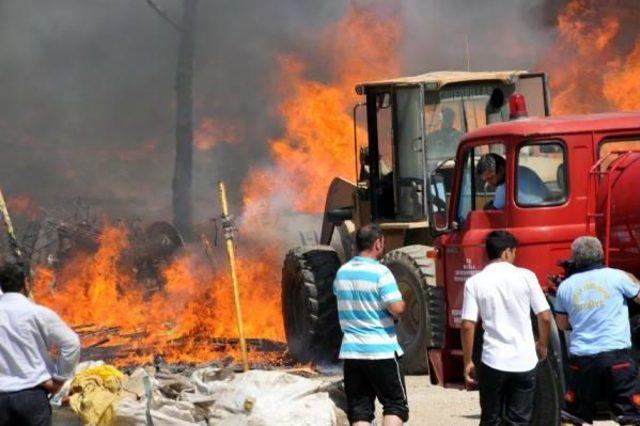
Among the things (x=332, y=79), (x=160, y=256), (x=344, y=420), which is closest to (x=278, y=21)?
(x=332, y=79)

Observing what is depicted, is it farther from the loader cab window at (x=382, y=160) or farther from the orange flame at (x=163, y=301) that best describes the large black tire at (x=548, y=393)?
the orange flame at (x=163, y=301)

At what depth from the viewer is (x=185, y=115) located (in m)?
24.0

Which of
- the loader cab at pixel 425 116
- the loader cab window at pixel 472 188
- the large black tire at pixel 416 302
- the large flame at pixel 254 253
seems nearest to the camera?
the loader cab window at pixel 472 188

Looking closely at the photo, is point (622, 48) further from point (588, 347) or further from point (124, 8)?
point (588, 347)

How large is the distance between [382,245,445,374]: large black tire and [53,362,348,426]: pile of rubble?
2428 mm

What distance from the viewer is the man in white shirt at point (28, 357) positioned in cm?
650

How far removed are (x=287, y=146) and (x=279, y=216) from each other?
2034mm

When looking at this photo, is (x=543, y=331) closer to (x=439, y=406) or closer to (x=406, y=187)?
(x=439, y=406)

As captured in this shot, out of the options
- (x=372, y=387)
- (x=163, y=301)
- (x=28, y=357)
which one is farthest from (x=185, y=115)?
(x=28, y=357)

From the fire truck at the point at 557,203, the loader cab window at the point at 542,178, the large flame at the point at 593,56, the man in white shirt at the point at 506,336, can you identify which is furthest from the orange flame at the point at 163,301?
the man in white shirt at the point at 506,336

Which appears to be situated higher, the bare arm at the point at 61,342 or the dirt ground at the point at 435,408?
the bare arm at the point at 61,342

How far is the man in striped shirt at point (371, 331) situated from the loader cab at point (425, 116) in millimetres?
5156

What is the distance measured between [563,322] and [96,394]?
3613 mm

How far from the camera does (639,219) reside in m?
8.73
